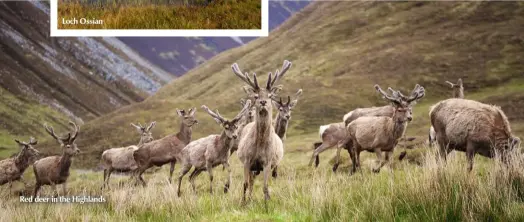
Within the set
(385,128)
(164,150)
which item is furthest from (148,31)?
(385,128)

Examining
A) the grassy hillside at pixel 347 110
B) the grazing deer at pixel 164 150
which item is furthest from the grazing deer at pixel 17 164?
the grazing deer at pixel 164 150

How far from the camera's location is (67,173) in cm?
1357

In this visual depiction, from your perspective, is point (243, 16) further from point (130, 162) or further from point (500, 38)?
point (500, 38)

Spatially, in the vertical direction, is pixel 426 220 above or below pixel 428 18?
below

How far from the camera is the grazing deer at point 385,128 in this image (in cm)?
1124

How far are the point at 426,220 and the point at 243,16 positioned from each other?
6.69 m

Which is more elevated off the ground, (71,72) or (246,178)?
(71,72)

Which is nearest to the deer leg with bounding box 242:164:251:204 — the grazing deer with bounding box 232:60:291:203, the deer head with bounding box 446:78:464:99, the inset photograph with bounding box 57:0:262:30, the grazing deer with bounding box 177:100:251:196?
the grazing deer with bounding box 232:60:291:203

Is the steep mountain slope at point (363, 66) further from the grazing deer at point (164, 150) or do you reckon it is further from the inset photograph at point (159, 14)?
the inset photograph at point (159, 14)

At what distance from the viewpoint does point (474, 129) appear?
9.61m

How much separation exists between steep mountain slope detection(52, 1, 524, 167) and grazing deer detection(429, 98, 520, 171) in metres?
13.4

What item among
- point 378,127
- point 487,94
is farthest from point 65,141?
point 487,94

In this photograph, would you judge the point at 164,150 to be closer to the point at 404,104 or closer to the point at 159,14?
the point at 159,14

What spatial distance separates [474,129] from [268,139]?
12.5 feet
